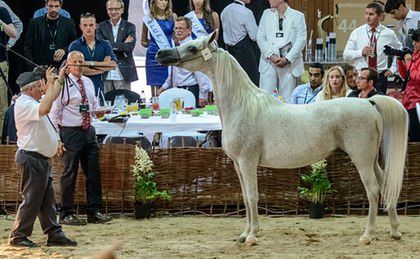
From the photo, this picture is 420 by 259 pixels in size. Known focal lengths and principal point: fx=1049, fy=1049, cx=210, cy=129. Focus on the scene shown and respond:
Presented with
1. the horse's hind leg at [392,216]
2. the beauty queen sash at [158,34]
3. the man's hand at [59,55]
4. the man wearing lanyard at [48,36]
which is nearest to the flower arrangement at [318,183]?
the horse's hind leg at [392,216]

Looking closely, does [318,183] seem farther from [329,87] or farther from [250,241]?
[250,241]

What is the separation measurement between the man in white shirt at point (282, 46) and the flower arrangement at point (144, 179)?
3.65 m

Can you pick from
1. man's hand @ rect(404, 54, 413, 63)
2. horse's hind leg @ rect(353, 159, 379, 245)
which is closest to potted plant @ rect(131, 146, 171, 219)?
horse's hind leg @ rect(353, 159, 379, 245)

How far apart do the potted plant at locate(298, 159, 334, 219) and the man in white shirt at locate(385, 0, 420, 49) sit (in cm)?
323

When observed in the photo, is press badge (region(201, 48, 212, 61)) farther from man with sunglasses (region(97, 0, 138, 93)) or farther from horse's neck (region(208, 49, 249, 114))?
man with sunglasses (region(97, 0, 138, 93))

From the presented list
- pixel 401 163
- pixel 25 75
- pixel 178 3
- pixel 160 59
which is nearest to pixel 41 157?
pixel 25 75

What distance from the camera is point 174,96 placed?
44.3 ft

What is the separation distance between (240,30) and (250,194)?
5.49 meters

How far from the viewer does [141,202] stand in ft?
37.6

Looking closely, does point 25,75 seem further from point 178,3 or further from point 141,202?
point 178,3

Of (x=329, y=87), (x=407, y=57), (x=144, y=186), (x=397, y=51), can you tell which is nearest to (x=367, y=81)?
(x=329, y=87)

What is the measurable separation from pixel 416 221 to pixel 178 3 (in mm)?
6783

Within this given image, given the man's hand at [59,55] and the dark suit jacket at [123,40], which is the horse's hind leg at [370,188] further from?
the man's hand at [59,55]

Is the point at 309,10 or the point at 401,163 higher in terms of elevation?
the point at 309,10
